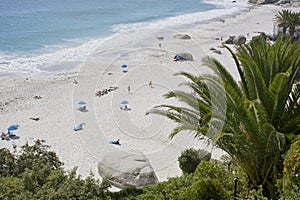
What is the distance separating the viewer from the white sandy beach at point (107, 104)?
16.8 metres

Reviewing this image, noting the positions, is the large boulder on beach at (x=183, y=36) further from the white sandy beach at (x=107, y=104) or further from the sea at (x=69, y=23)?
the sea at (x=69, y=23)

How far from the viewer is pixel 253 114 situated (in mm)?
6961

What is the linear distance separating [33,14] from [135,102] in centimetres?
4826

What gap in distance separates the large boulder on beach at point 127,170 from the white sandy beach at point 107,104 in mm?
717

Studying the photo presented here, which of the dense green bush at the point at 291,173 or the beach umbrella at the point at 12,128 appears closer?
the dense green bush at the point at 291,173

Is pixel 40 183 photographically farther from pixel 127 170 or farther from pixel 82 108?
pixel 82 108

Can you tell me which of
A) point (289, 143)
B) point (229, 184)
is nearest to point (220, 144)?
point (229, 184)

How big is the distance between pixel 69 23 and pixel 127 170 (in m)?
44.7

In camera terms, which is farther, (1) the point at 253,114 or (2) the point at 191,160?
(2) the point at 191,160

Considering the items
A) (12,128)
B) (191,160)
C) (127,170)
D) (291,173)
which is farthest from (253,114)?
(12,128)

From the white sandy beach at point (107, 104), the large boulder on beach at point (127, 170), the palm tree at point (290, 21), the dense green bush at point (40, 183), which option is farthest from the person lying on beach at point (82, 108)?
the palm tree at point (290, 21)

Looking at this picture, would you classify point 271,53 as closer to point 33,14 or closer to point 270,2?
point 33,14

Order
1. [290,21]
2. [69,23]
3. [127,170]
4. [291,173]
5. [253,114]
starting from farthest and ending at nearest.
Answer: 1. [69,23]
2. [290,21]
3. [127,170]
4. [253,114]
5. [291,173]

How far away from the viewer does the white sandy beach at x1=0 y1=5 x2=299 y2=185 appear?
1680 centimetres
